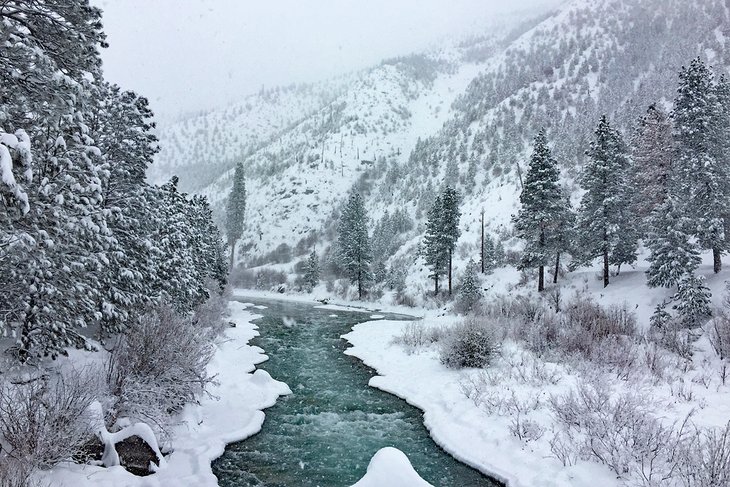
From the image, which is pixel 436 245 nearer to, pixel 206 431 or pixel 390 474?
pixel 206 431

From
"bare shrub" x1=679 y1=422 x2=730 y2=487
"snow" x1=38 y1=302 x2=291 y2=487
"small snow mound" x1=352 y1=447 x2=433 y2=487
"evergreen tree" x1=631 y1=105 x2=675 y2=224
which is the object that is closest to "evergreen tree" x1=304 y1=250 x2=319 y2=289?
"evergreen tree" x1=631 y1=105 x2=675 y2=224

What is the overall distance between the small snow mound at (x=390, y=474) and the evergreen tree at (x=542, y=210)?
1321 inches

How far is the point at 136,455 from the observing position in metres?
8.25

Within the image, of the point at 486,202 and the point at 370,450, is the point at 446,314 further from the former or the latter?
the point at 486,202

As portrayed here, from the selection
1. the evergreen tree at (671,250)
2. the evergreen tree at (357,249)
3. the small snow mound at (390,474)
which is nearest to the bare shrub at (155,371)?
the small snow mound at (390,474)

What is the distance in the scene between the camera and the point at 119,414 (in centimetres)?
941

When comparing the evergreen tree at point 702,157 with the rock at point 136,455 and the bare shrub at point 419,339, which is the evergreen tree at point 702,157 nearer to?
the bare shrub at point 419,339

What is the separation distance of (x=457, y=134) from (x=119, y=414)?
10467 cm

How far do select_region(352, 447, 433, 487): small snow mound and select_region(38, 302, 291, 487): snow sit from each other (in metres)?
3.76

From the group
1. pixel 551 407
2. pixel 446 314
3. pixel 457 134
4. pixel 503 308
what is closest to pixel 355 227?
pixel 446 314

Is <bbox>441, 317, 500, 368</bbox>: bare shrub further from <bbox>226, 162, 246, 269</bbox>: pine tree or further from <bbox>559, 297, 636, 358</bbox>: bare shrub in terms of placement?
<bbox>226, 162, 246, 269</bbox>: pine tree

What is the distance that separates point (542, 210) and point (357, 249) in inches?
987

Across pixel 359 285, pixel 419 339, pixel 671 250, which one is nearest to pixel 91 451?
pixel 419 339

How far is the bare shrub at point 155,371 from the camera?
30.8 feet
